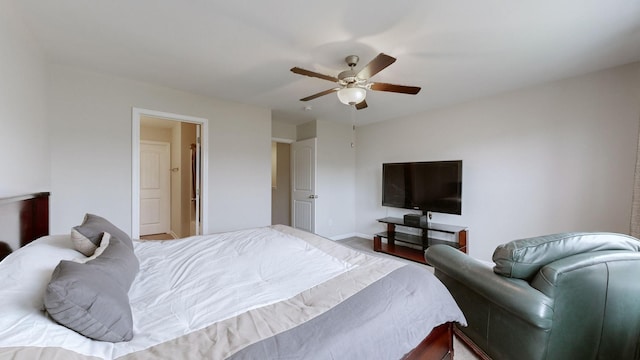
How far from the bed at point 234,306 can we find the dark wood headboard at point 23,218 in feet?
0.12

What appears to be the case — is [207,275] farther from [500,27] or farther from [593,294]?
[500,27]

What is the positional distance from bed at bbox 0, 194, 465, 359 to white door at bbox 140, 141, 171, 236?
3.79m

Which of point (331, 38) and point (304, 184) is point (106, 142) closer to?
point (331, 38)

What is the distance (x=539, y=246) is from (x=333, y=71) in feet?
7.53

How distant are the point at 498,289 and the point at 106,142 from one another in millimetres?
3932

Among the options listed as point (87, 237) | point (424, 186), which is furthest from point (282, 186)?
point (87, 237)

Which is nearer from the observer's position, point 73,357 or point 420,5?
point 73,357

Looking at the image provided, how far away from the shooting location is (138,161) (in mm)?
3104

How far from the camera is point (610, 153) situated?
2750 millimetres

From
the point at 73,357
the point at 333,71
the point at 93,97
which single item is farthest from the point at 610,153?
the point at 93,97

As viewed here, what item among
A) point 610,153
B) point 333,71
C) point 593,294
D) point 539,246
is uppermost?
point 333,71

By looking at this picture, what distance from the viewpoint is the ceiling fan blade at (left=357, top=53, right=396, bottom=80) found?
185 centimetres

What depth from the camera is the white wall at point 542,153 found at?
2709 millimetres

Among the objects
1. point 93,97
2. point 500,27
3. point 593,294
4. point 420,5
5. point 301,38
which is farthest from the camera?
point 93,97
